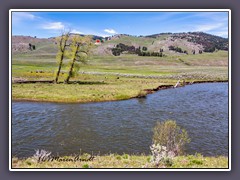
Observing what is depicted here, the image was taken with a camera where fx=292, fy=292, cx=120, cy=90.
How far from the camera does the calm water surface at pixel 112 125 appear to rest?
1667 cm

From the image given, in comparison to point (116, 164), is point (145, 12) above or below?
above

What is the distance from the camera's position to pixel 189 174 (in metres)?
11.4

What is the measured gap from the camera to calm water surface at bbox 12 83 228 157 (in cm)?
1667

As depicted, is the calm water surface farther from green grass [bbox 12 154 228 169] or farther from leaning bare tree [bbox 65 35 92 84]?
leaning bare tree [bbox 65 35 92 84]

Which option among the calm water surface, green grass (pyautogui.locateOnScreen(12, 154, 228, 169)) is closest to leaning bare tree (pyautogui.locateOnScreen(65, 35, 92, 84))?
the calm water surface

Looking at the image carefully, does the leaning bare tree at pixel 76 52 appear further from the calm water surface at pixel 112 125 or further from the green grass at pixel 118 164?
the green grass at pixel 118 164

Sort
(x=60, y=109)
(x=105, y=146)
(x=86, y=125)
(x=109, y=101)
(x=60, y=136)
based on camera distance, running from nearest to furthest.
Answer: (x=105, y=146)
(x=60, y=136)
(x=86, y=125)
(x=60, y=109)
(x=109, y=101)

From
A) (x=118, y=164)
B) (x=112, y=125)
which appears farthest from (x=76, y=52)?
(x=118, y=164)

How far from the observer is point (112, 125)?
20.4m

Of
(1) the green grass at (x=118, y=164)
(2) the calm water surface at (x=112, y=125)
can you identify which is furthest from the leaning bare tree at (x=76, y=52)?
(1) the green grass at (x=118, y=164)
